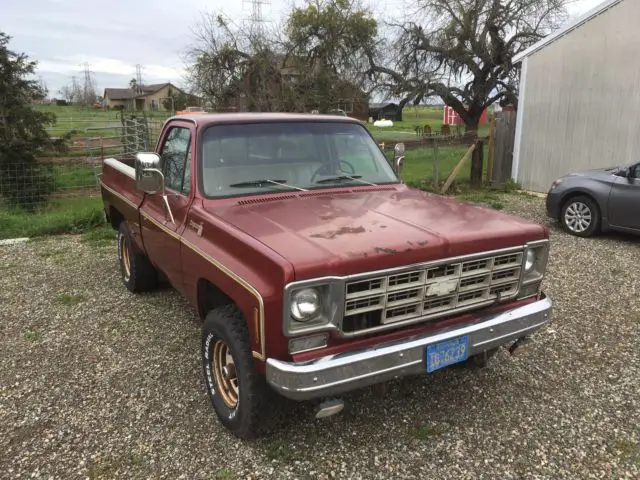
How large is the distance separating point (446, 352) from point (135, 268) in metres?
3.62

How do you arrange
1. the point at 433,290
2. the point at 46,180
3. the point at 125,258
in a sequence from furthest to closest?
1. the point at 46,180
2. the point at 125,258
3. the point at 433,290

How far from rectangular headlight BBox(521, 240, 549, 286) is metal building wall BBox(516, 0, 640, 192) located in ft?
28.1

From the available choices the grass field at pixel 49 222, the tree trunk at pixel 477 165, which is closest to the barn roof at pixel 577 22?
the tree trunk at pixel 477 165

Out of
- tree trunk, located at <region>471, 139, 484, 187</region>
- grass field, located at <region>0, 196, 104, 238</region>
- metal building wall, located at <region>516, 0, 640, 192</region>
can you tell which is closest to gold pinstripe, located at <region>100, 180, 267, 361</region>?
grass field, located at <region>0, 196, 104, 238</region>

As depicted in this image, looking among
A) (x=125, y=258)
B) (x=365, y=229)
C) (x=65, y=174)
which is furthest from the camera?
(x=65, y=174)

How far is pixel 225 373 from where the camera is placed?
3133 millimetres

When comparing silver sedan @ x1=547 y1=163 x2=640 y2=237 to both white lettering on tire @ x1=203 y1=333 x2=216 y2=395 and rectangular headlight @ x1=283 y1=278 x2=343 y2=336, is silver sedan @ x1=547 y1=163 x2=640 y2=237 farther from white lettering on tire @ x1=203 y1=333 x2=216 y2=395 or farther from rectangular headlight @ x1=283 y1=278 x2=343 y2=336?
white lettering on tire @ x1=203 y1=333 x2=216 y2=395

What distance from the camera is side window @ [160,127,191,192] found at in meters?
3.99

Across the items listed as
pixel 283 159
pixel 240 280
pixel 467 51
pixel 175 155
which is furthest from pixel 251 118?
pixel 467 51

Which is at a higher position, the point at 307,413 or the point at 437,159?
the point at 437,159

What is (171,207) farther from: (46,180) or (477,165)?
(477,165)

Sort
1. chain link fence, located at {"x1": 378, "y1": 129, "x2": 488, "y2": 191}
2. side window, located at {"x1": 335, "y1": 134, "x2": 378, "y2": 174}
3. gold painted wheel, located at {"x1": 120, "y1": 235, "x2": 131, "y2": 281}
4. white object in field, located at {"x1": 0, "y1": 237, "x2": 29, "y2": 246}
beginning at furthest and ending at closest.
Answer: chain link fence, located at {"x1": 378, "y1": 129, "x2": 488, "y2": 191}, white object in field, located at {"x1": 0, "y1": 237, "x2": 29, "y2": 246}, gold painted wheel, located at {"x1": 120, "y1": 235, "x2": 131, "y2": 281}, side window, located at {"x1": 335, "y1": 134, "x2": 378, "y2": 174}

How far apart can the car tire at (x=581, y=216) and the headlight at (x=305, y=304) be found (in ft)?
22.2

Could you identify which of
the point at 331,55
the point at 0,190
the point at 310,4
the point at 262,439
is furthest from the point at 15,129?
the point at 310,4
